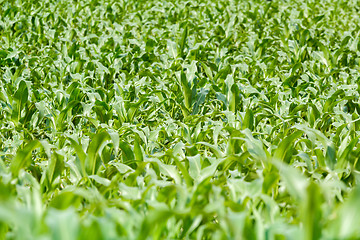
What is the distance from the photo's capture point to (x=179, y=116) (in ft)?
11.8

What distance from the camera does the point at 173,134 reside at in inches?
119

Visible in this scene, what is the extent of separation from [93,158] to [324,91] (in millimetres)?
2455

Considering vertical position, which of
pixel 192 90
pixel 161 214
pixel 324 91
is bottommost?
pixel 324 91

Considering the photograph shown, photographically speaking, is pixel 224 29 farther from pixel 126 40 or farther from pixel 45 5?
pixel 45 5

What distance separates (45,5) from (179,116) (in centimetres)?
467

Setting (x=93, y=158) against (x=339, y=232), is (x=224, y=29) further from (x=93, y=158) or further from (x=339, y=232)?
(x=339, y=232)

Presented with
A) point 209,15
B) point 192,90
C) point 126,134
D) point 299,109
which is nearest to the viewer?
point 126,134

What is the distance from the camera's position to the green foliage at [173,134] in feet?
4.60

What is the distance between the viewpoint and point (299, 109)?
3215mm

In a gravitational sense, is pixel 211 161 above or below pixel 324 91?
above

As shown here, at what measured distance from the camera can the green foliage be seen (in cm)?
140

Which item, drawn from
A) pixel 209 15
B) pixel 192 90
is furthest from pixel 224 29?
pixel 192 90

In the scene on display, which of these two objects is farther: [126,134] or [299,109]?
[299,109]

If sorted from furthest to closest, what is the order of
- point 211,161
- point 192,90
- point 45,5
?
point 45,5, point 192,90, point 211,161
